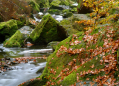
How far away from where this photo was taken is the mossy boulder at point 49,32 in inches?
440

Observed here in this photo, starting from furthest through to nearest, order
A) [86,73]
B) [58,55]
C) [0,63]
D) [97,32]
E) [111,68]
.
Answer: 1. [0,63]
2. [58,55]
3. [97,32]
4. [86,73]
5. [111,68]

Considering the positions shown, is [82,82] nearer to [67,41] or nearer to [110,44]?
[110,44]

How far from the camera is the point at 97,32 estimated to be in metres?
4.65

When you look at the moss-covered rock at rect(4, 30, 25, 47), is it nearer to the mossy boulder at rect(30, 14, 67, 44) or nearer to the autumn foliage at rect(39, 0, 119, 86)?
the mossy boulder at rect(30, 14, 67, 44)

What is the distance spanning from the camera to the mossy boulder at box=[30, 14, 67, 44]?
11179 millimetres

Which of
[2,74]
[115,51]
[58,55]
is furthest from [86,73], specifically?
[2,74]

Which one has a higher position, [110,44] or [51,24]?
[51,24]

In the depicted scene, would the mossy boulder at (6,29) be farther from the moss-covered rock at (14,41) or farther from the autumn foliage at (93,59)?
the autumn foliage at (93,59)

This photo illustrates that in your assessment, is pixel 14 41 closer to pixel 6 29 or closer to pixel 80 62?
pixel 6 29

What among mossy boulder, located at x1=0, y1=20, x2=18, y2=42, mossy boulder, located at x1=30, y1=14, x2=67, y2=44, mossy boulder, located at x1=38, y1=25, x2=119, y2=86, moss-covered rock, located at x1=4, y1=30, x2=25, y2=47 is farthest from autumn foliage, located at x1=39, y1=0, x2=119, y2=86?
mossy boulder, located at x1=0, y1=20, x2=18, y2=42

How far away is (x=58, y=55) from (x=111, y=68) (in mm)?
2295

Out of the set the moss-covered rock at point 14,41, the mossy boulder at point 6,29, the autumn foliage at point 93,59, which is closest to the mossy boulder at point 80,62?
the autumn foliage at point 93,59

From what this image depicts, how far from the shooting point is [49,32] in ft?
37.4

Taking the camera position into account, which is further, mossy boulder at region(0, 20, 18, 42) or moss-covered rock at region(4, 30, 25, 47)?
mossy boulder at region(0, 20, 18, 42)
